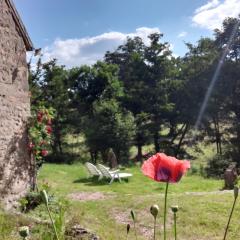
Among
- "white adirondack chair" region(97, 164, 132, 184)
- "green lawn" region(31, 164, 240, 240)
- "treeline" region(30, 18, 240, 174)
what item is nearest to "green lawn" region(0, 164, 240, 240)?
"green lawn" region(31, 164, 240, 240)

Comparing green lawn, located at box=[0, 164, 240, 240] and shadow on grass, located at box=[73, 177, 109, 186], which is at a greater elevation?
shadow on grass, located at box=[73, 177, 109, 186]

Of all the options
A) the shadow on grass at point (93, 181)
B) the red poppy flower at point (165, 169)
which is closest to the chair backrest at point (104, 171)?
the shadow on grass at point (93, 181)

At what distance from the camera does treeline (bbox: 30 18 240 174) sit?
31062 millimetres

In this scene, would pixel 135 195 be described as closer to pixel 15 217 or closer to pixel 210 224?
pixel 210 224

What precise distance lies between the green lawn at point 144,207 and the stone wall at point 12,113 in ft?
3.94

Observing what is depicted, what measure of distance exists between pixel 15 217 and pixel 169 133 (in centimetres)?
3023

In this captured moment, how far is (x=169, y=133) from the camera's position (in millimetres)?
37312

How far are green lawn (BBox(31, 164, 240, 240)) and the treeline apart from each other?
531 inches

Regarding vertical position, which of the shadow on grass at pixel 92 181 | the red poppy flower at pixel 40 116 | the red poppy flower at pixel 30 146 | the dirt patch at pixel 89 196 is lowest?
the dirt patch at pixel 89 196

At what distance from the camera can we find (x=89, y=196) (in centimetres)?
1391

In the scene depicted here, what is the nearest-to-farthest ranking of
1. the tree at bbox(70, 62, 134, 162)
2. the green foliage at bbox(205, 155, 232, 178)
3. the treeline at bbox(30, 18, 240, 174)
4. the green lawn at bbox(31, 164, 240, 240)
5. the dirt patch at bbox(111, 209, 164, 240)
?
the green lawn at bbox(31, 164, 240, 240) → the dirt patch at bbox(111, 209, 164, 240) → the green foliage at bbox(205, 155, 232, 178) → the tree at bbox(70, 62, 134, 162) → the treeline at bbox(30, 18, 240, 174)

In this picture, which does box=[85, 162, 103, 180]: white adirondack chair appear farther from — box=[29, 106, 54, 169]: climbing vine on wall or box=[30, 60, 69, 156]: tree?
box=[30, 60, 69, 156]: tree

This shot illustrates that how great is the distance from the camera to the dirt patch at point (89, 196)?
44.4 feet

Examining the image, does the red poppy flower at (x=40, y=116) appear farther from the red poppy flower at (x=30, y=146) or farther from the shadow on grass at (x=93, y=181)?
the shadow on grass at (x=93, y=181)
